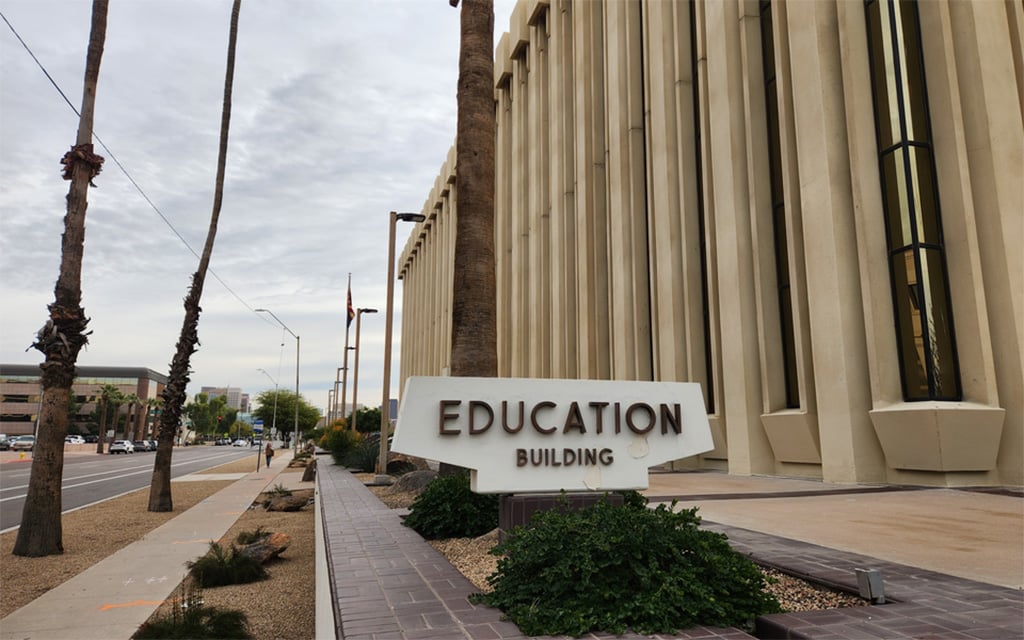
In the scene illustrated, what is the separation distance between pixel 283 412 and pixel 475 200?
115 metres

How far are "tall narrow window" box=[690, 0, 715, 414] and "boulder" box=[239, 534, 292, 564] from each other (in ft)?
44.2

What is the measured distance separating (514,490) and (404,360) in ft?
241

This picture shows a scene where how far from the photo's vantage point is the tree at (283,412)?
112 m

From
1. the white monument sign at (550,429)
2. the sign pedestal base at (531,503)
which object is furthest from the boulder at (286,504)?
the white monument sign at (550,429)

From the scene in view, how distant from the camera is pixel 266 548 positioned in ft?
33.3

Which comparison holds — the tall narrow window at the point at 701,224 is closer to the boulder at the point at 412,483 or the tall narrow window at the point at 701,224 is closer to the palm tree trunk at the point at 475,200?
the boulder at the point at 412,483

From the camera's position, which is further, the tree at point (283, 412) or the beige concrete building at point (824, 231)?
the tree at point (283, 412)

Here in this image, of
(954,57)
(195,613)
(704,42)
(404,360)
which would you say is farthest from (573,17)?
(404,360)

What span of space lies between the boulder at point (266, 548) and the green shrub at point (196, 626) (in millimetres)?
3123

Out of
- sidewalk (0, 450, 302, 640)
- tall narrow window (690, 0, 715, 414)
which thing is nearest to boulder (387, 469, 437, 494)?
sidewalk (0, 450, 302, 640)

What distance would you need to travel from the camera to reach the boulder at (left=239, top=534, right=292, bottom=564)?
389 inches

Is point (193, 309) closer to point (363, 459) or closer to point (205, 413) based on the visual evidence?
point (363, 459)

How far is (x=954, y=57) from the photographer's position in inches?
594

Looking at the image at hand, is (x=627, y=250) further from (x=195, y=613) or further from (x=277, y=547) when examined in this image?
(x=195, y=613)
